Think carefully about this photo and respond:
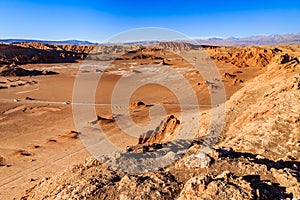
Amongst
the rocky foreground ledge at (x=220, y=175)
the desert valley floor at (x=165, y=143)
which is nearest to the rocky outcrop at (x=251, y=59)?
the desert valley floor at (x=165, y=143)

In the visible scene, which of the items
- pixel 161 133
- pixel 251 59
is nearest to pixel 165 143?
pixel 161 133

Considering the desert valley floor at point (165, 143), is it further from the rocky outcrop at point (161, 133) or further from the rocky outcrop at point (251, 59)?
the rocky outcrop at point (251, 59)

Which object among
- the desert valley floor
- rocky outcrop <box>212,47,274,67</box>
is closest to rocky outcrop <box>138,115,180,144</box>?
the desert valley floor


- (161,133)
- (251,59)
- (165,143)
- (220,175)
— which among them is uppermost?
(220,175)

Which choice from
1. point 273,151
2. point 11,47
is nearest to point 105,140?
point 273,151

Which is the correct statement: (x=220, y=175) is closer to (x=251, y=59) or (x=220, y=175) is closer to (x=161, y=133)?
(x=161, y=133)

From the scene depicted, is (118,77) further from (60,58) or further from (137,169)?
(137,169)

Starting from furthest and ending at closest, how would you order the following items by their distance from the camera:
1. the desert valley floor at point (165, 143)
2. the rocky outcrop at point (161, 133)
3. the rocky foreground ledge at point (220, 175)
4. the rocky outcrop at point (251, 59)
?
the rocky outcrop at point (251, 59)
the rocky outcrop at point (161, 133)
the desert valley floor at point (165, 143)
the rocky foreground ledge at point (220, 175)

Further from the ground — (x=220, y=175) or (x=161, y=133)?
(x=220, y=175)

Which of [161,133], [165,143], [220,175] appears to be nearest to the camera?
[220,175]

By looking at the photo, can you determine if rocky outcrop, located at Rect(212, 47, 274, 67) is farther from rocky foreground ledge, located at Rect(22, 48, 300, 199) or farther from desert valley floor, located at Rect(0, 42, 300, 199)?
rocky foreground ledge, located at Rect(22, 48, 300, 199)

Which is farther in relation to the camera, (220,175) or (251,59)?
(251,59)
